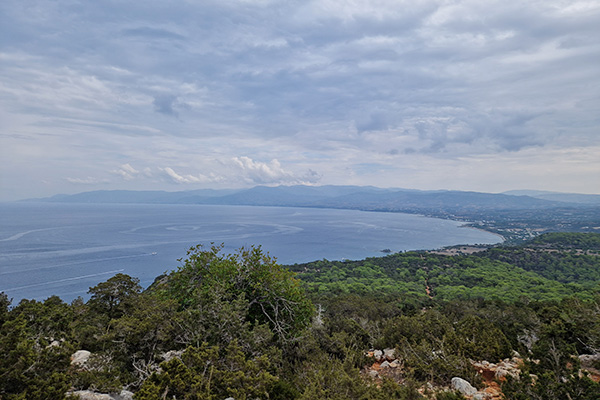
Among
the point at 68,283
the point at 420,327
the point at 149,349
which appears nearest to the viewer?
the point at 149,349

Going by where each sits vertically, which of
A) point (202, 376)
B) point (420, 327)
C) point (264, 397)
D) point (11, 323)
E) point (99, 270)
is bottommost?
point (99, 270)

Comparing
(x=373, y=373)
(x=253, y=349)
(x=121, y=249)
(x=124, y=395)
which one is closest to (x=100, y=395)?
(x=124, y=395)

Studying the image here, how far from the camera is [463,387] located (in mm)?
6949

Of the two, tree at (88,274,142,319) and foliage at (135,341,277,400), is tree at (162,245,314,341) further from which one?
tree at (88,274,142,319)

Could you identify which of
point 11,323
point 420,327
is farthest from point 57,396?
point 420,327

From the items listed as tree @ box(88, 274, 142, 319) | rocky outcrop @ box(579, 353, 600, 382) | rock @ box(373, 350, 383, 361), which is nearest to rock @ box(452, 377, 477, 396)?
rocky outcrop @ box(579, 353, 600, 382)

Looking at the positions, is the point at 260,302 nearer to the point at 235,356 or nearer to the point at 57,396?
the point at 235,356

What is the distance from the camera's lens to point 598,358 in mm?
8352

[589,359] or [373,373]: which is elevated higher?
→ [589,359]

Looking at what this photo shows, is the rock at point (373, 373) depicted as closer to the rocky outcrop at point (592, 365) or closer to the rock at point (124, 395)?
the rocky outcrop at point (592, 365)

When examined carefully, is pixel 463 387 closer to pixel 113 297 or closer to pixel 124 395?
pixel 124 395

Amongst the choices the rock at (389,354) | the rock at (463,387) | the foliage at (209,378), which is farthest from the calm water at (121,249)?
the rock at (463,387)

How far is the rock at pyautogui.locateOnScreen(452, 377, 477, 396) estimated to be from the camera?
6.82 metres

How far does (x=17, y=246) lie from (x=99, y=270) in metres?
35.6
